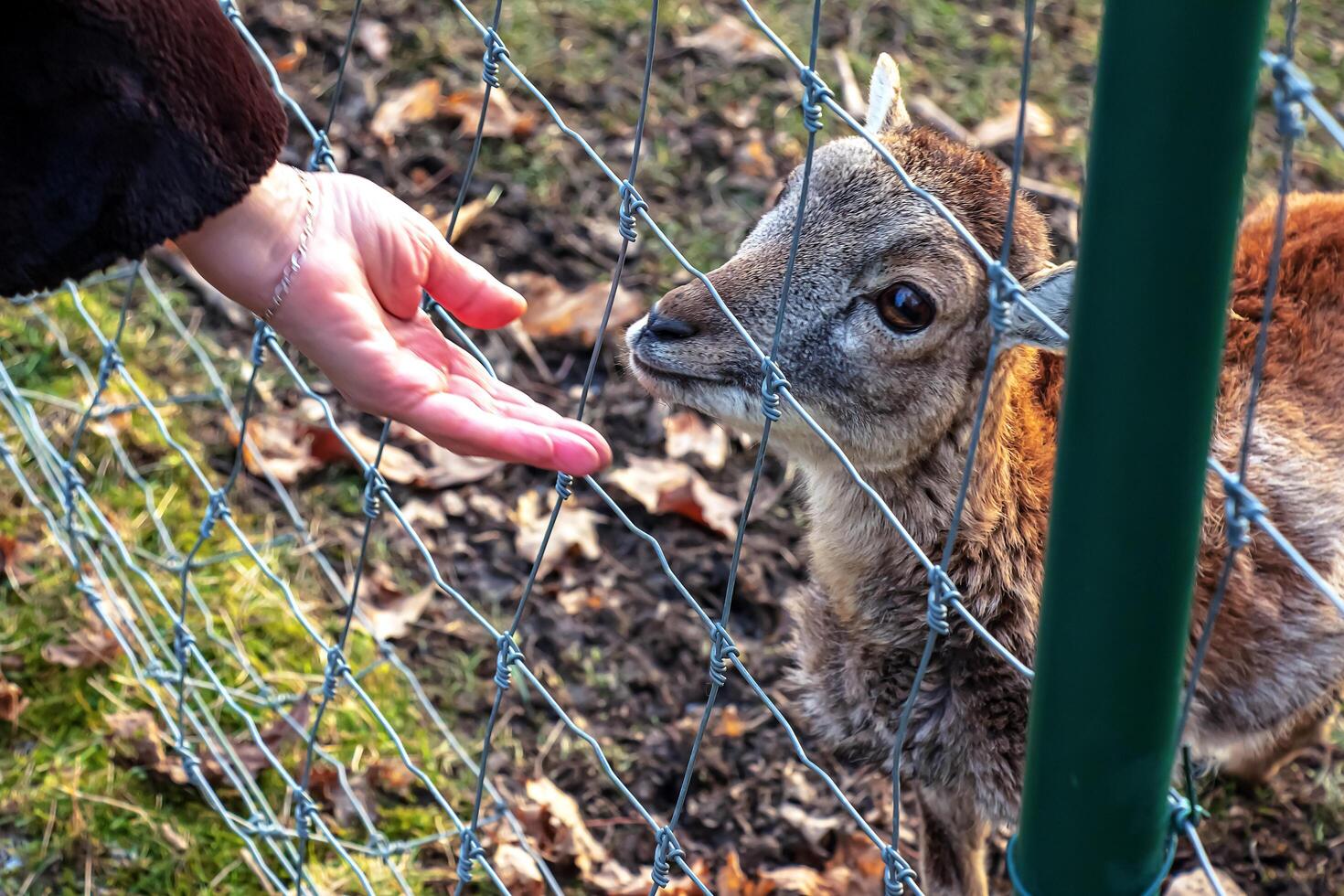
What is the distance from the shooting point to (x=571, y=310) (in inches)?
188

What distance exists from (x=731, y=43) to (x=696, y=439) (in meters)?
2.32

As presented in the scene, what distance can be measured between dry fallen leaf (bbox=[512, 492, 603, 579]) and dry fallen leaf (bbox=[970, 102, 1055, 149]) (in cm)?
249

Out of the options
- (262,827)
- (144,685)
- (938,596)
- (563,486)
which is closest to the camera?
(938,596)

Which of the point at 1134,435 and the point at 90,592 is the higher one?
the point at 1134,435

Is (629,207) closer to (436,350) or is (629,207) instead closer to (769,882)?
(436,350)

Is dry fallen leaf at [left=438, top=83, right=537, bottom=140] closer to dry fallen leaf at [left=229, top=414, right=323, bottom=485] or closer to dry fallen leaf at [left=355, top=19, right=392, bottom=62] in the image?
dry fallen leaf at [left=355, top=19, right=392, bottom=62]

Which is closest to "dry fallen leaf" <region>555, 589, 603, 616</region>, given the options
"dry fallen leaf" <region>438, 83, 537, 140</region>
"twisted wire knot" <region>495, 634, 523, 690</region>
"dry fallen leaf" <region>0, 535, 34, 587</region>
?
"twisted wire knot" <region>495, 634, 523, 690</region>

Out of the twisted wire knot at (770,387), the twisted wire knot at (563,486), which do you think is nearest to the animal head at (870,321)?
the twisted wire knot at (563,486)

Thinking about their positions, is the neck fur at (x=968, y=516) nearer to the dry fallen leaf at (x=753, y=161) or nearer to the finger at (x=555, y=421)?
the finger at (x=555, y=421)

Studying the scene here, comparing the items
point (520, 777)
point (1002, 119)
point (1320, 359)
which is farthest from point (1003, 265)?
point (1002, 119)

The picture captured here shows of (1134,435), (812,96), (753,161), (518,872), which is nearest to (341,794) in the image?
(518,872)

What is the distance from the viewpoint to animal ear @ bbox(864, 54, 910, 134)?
3262mm

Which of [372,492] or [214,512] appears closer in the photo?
[372,492]

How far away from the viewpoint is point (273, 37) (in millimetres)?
5641
